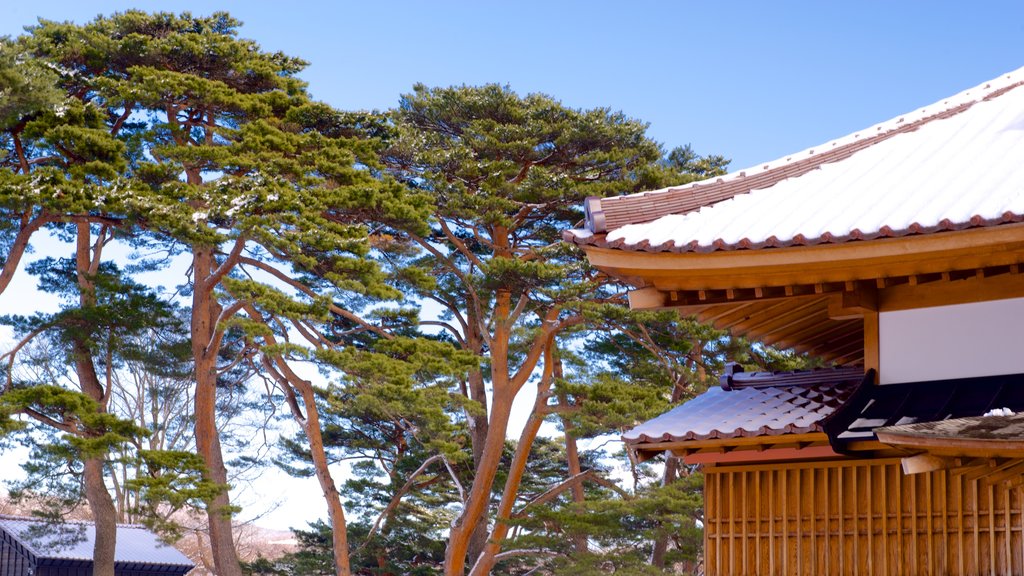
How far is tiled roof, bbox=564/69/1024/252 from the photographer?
4504mm

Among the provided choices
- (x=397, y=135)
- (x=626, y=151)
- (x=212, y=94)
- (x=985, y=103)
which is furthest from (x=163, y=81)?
(x=985, y=103)

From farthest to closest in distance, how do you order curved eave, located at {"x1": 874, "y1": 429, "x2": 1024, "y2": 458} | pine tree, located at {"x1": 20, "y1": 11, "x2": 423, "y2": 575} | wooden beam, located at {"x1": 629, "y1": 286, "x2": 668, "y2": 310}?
pine tree, located at {"x1": 20, "y1": 11, "x2": 423, "y2": 575}, wooden beam, located at {"x1": 629, "y1": 286, "x2": 668, "y2": 310}, curved eave, located at {"x1": 874, "y1": 429, "x2": 1024, "y2": 458}

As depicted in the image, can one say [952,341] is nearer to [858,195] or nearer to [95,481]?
[858,195]

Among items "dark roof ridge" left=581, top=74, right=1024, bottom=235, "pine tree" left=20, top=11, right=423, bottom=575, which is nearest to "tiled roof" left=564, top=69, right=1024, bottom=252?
"dark roof ridge" left=581, top=74, right=1024, bottom=235

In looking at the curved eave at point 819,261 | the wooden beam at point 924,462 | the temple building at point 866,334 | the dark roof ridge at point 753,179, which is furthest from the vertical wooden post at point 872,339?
the wooden beam at point 924,462

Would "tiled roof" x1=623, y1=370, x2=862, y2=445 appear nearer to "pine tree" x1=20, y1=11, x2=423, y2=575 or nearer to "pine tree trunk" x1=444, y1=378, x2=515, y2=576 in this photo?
"pine tree" x1=20, y1=11, x2=423, y2=575

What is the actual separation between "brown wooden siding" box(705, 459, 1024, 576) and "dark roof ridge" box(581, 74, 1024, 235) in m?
1.29

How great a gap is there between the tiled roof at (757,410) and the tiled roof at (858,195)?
0.86 meters

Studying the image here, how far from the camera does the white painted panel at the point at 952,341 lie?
471 centimetres

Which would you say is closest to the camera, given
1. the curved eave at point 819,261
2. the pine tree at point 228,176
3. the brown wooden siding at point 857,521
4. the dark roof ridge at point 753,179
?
the curved eave at point 819,261

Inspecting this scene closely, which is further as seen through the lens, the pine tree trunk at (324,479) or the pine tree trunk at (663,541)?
the pine tree trunk at (324,479)

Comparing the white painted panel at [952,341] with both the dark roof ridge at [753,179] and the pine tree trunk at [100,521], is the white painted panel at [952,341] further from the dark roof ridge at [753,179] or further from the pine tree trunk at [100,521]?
the pine tree trunk at [100,521]

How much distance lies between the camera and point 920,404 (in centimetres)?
471

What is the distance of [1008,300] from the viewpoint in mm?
4727
